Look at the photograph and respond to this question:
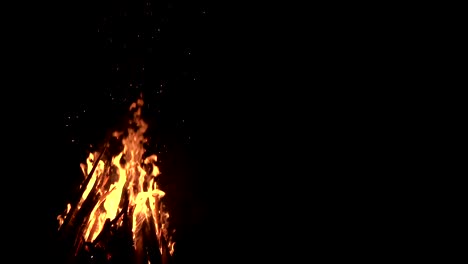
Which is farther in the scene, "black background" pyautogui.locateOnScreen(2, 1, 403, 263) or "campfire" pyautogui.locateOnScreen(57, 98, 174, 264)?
"black background" pyautogui.locateOnScreen(2, 1, 403, 263)

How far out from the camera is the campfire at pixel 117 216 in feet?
8.80

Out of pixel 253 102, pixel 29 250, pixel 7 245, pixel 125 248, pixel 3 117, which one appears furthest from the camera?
pixel 253 102

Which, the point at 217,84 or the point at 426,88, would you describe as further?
the point at 217,84

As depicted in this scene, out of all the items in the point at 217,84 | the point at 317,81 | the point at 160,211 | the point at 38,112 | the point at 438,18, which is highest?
the point at 38,112

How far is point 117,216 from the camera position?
9.00 feet

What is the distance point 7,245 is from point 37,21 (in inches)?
93.0

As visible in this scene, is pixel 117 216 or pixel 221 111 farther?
pixel 221 111

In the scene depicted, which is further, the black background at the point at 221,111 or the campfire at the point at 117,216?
the black background at the point at 221,111

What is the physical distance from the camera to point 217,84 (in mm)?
4586

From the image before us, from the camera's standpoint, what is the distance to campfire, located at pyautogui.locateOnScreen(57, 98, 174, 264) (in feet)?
8.80

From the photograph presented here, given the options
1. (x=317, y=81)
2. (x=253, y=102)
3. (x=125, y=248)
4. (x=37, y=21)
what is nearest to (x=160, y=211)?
(x=125, y=248)

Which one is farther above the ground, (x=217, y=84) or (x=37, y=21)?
(x=37, y=21)

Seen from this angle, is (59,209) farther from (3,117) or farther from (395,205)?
(395,205)

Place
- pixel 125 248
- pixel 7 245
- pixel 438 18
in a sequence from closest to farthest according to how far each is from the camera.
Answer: pixel 125 248 → pixel 7 245 → pixel 438 18
